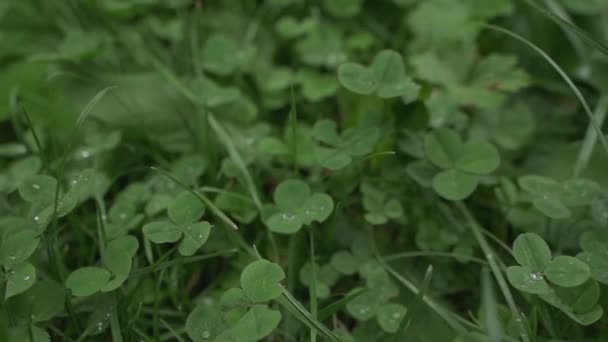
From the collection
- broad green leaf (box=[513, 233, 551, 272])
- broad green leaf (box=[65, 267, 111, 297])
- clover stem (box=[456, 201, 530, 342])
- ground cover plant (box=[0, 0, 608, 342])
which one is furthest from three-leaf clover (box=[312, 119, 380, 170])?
broad green leaf (box=[65, 267, 111, 297])

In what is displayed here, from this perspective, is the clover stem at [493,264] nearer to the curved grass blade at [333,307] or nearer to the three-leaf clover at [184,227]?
the curved grass blade at [333,307]

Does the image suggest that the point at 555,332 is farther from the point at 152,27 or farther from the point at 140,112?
the point at 152,27

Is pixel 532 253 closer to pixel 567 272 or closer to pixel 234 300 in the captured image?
pixel 567 272

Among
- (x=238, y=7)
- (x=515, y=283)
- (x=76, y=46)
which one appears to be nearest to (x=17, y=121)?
(x=76, y=46)

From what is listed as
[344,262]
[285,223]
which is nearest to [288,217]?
[285,223]

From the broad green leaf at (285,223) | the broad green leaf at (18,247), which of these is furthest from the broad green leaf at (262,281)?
the broad green leaf at (18,247)

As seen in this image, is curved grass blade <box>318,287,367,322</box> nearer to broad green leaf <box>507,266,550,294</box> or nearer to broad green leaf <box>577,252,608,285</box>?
broad green leaf <box>507,266,550,294</box>
